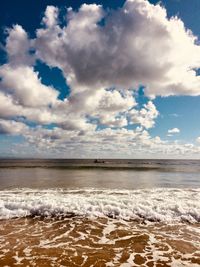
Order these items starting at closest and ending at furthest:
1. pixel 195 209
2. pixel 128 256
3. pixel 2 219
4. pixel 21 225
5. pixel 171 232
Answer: pixel 128 256 → pixel 171 232 → pixel 21 225 → pixel 2 219 → pixel 195 209

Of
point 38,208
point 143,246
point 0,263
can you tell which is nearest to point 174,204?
point 143,246

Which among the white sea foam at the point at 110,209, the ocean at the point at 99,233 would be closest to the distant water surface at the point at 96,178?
the white sea foam at the point at 110,209

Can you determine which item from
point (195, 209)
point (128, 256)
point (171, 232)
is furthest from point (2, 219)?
point (195, 209)

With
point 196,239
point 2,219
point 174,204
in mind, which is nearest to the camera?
point 196,239

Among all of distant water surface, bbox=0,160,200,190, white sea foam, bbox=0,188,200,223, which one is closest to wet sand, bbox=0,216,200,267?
white sea foam, bbox=0,188,200,223

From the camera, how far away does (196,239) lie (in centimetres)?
1085

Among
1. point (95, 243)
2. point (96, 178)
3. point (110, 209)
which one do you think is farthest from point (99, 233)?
point (96, 178)

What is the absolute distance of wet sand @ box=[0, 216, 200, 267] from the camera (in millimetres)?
8773

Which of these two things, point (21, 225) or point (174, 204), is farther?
point (174, 204)

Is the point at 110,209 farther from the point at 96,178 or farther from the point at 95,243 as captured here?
the point at 96,178

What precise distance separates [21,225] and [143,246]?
22.0ft

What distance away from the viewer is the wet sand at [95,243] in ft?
28.8

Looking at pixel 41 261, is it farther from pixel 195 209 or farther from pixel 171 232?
pixel 195 209

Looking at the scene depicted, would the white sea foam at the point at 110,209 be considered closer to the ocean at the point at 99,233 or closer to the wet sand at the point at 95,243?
the ocean at the point at 99,233
